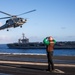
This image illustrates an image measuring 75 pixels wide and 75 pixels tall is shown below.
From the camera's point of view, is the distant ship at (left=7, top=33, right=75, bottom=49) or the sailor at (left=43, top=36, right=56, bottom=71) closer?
the sailor at (left=43, top=36, right=56, bottom=71)

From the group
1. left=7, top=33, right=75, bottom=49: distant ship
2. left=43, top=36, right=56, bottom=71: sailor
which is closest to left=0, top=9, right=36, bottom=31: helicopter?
left=43, top=36, right=56, bottom=71: sailor

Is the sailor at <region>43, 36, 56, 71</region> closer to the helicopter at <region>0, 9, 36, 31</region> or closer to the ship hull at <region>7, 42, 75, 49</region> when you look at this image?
the helicopter at <region>0, 9, 36, 31</region>

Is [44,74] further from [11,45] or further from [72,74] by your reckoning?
[11,45]

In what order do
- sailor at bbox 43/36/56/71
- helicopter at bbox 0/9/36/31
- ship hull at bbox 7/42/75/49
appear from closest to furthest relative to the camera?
sailor at bbox 43/36/56/71 → helicopter at bbox 0/9/36/31 → ship hull at bbox 7/42/75/49

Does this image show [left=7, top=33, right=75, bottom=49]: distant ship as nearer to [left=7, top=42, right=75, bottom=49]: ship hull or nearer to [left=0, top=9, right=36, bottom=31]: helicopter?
[left=7, top=42, right=75, bottom=49]: ship hull

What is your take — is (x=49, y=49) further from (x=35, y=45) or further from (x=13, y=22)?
(x=35, y=45)

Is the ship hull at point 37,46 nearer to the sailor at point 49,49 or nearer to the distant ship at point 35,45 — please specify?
the distant ship at point 35,45

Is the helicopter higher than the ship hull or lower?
higher

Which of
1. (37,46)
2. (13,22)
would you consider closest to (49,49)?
(13,22)

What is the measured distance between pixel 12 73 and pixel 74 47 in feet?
474

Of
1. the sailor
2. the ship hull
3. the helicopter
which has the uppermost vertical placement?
the helicopter

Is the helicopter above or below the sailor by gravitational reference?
above

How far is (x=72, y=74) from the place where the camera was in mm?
16469

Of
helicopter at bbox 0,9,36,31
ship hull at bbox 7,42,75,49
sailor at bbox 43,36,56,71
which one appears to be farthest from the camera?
ship hull at bbox 7,42,75,49
